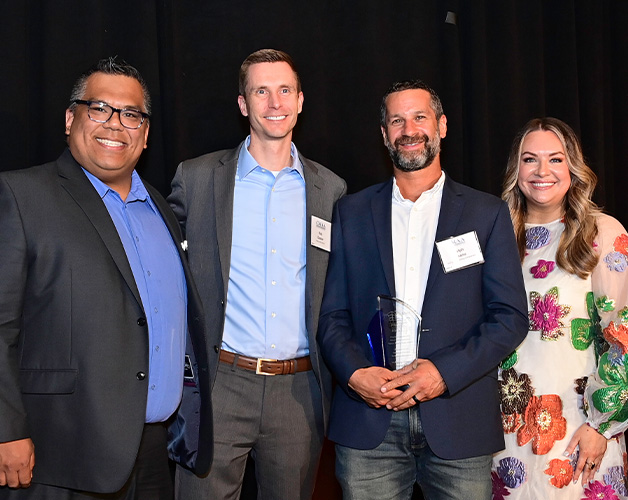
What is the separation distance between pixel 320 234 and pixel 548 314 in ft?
3.03

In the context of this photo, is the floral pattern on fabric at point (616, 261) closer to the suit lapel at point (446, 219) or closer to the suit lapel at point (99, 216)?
the suit lapel at point (446, 219)

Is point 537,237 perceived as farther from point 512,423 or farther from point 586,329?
point 512,423

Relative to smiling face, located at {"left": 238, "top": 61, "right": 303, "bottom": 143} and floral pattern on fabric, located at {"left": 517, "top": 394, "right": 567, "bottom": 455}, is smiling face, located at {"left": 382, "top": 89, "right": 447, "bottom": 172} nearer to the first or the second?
smiling face, located at {"left": 238, "top": 61, "right": 303, "bottom": 143}

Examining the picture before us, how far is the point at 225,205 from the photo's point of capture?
8.90 feet

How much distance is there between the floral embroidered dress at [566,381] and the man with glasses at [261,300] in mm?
751

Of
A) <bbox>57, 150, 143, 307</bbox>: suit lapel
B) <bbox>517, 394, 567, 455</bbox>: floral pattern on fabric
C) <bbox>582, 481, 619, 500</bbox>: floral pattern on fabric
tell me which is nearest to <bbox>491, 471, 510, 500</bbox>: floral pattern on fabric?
<bbox>517, 394, 567, 455</bbox>: floral pattern on fabric

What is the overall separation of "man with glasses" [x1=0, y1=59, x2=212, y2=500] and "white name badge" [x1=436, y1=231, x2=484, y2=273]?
98 cm

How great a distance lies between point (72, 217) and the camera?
2.14 meters

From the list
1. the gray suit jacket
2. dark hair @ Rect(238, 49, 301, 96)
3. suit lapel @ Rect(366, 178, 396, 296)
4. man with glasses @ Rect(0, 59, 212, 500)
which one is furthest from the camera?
dark hair @ Rect(238, 49, 301, 96)

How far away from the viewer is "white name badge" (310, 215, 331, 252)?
8.97ft

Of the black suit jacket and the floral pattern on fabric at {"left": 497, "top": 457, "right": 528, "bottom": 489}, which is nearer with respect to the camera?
the black suit jacket

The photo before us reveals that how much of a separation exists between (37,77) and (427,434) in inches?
84.6

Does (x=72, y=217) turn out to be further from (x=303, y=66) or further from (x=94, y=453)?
(x=303, y=66)

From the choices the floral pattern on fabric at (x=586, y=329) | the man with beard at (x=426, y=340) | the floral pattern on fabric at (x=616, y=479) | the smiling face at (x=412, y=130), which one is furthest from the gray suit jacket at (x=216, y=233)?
the floral pattern on fabric at (x=616, y=479)
